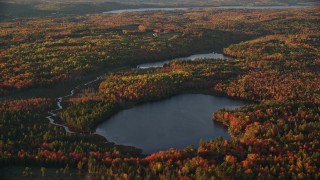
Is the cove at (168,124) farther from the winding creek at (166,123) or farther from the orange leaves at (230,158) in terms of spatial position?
the orange leaves at (230,158)

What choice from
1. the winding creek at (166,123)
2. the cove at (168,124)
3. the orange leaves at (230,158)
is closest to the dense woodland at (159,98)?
the orange leaves at (230,158)

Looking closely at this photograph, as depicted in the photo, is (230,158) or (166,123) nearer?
(230,158)

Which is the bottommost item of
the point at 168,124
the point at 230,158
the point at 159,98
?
the point at 168,124

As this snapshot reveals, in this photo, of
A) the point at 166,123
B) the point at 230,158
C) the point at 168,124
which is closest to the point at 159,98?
the point at 166,123

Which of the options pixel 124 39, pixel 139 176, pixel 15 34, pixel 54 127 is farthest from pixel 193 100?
pixel 15 34

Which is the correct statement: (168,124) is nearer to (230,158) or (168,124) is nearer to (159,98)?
(159,98)

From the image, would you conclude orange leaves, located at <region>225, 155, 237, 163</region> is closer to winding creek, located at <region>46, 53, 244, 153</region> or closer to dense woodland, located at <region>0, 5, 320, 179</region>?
dense woodland, located at <region>0, 5, 320, 179</region>
